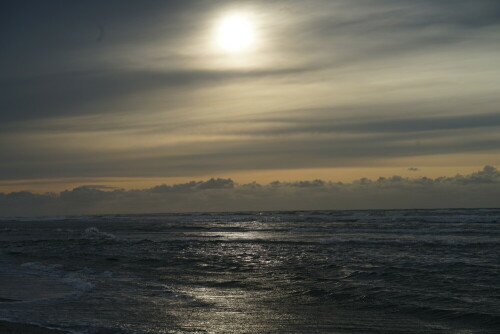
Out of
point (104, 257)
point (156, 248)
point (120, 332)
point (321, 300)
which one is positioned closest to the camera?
point (120, 332)

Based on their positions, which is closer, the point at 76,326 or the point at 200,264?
the point at 76,326

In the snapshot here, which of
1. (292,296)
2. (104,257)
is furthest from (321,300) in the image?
(104,257)

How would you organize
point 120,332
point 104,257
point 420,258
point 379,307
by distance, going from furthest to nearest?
point 104,257 < point 420,258 < point 379,307 < point 120,332

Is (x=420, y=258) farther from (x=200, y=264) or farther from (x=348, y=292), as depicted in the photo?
(x=200, y=264)

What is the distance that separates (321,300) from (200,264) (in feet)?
30.3

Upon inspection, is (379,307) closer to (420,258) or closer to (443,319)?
(443,319)

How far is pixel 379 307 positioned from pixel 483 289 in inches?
156

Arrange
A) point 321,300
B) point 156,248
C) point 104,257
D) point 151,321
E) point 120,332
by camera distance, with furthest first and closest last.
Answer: point 156,248 → point 104,257 → point 321,300 → point 151,321 → point 120,332

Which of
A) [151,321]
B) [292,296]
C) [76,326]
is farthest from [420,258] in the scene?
[76,326]

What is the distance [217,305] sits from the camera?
13.3m

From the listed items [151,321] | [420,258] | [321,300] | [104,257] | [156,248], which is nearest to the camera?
[151,321]

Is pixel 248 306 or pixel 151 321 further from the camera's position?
pixel 248 306

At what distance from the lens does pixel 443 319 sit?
11641 millimetres

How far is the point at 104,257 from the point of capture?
25.5 metres
